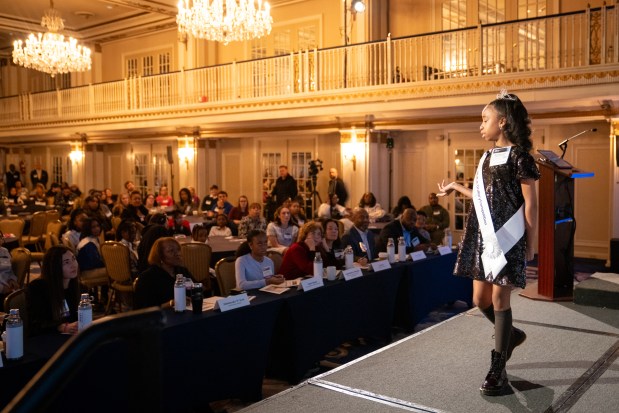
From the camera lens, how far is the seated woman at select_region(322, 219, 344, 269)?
20.2 feet

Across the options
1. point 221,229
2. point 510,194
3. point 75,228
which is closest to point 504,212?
point 510,194

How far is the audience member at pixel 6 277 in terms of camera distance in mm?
5719

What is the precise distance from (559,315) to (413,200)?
9734mm

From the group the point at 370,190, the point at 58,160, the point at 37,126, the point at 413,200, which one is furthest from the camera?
the point at 58,160

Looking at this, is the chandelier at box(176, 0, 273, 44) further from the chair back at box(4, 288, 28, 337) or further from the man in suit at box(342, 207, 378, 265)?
the chair back at box(4, 288, 28, 337)

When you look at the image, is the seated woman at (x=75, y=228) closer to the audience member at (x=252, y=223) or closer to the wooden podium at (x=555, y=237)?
the audience member at (x=252, y=223)

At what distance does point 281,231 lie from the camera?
27.6 ft

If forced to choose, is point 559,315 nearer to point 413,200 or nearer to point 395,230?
point 395,230

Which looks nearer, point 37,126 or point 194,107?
point 194,107

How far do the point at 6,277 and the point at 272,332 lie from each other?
2927 millimetres

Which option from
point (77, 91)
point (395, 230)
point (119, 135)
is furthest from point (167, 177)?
point (395, 230)

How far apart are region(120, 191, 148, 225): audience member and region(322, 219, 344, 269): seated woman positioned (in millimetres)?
4992

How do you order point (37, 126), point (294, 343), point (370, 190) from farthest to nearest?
point (37, 126) → point (370, 190) → point (294, 343)

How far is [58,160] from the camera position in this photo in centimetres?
2350
